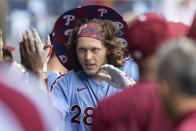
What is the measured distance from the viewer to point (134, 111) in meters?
2.18

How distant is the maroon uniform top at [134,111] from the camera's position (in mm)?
2135

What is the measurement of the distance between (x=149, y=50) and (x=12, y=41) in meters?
8.75

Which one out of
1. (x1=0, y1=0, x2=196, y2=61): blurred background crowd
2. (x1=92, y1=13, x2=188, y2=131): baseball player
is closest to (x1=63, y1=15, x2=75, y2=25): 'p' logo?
(x1=92, y1=13, x2=188, y2=131): baseball player

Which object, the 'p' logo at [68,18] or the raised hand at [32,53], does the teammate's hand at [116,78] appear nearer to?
the 'p' logo at [68,18]

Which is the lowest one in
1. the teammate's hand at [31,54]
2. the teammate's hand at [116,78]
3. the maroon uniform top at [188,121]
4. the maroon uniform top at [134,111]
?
the maroon uniform top at [188,121]

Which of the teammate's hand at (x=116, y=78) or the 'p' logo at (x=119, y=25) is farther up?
the 'p' logo at (x=119, y=25)

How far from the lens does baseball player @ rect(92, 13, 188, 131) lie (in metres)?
2.15

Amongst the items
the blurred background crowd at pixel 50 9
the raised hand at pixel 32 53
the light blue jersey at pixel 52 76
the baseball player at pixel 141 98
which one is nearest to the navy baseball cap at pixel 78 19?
the light blue jersey at pixel 52 76

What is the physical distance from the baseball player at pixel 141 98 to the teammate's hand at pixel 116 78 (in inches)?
39.2

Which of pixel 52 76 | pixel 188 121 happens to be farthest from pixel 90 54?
pixel 188 121

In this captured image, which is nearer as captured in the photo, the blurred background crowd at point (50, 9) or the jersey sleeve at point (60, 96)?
the jersey sleeve at point (60, 96)

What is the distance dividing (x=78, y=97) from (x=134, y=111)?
1.73m

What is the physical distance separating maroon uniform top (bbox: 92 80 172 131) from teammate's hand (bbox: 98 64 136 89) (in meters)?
1.12

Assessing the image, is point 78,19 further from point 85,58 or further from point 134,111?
point 134,111
